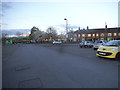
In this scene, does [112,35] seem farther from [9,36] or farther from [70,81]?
[9,36]

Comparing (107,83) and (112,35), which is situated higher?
(112,35)

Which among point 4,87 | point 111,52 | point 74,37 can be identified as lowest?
point 4,87

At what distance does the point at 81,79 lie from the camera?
3.77 metres

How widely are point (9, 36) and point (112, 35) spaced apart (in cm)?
8563

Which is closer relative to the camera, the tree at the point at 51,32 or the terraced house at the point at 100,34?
the terraced house at the point at 100,34

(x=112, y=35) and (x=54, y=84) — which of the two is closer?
(x=54, y=84)

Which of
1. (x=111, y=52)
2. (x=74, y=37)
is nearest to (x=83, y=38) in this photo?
(x=74, y=37)

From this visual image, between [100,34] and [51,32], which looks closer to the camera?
[100,34]

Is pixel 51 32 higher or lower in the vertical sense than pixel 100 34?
higher

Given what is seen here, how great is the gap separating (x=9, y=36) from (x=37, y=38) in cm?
3482

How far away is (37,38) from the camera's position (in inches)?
2744

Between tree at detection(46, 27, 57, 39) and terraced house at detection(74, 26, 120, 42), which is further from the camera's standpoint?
tree at detection(46, 27, 57, 39)

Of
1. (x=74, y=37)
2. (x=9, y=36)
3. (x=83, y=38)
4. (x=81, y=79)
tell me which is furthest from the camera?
(x=9, y=36)

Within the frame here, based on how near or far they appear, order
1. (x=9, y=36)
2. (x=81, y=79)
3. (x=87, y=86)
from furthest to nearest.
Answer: (x=9, y=36) → (x=81, y=79) → (x=87, y=86)
